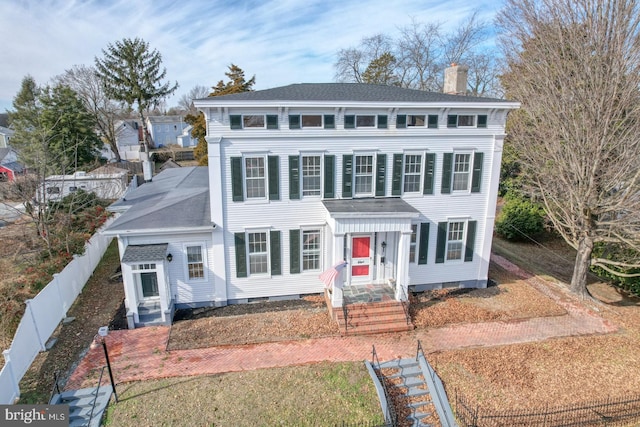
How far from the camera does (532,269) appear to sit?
19.5 metres

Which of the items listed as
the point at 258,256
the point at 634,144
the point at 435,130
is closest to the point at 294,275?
the point at 258,256

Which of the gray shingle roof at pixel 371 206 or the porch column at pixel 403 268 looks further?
the porch column at pixel 403 268

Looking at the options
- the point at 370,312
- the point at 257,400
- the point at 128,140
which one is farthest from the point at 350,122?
the point at 128,140

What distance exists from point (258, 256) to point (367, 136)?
6228mm

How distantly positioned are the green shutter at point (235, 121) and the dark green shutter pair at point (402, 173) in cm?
594

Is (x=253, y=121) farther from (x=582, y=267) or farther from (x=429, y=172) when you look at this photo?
(x=582, y=267)

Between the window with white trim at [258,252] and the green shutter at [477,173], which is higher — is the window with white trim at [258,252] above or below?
below

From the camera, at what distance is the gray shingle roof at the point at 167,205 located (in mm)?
13523

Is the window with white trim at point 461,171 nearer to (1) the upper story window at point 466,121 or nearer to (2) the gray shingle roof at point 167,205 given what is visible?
(1) the upper story window at point 466,121

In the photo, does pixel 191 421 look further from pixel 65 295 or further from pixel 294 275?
pixel 65 295

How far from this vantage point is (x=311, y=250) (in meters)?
14.8

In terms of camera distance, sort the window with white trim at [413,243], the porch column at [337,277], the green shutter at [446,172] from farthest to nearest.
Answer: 1. the window with white trim at [413,243]
2. the green shutter at [446,172]
3. the porch column at [337,277]

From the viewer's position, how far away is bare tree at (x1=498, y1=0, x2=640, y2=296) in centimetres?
1338

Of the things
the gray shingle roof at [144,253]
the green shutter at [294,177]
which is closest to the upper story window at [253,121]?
the green shutter at [294,177]
